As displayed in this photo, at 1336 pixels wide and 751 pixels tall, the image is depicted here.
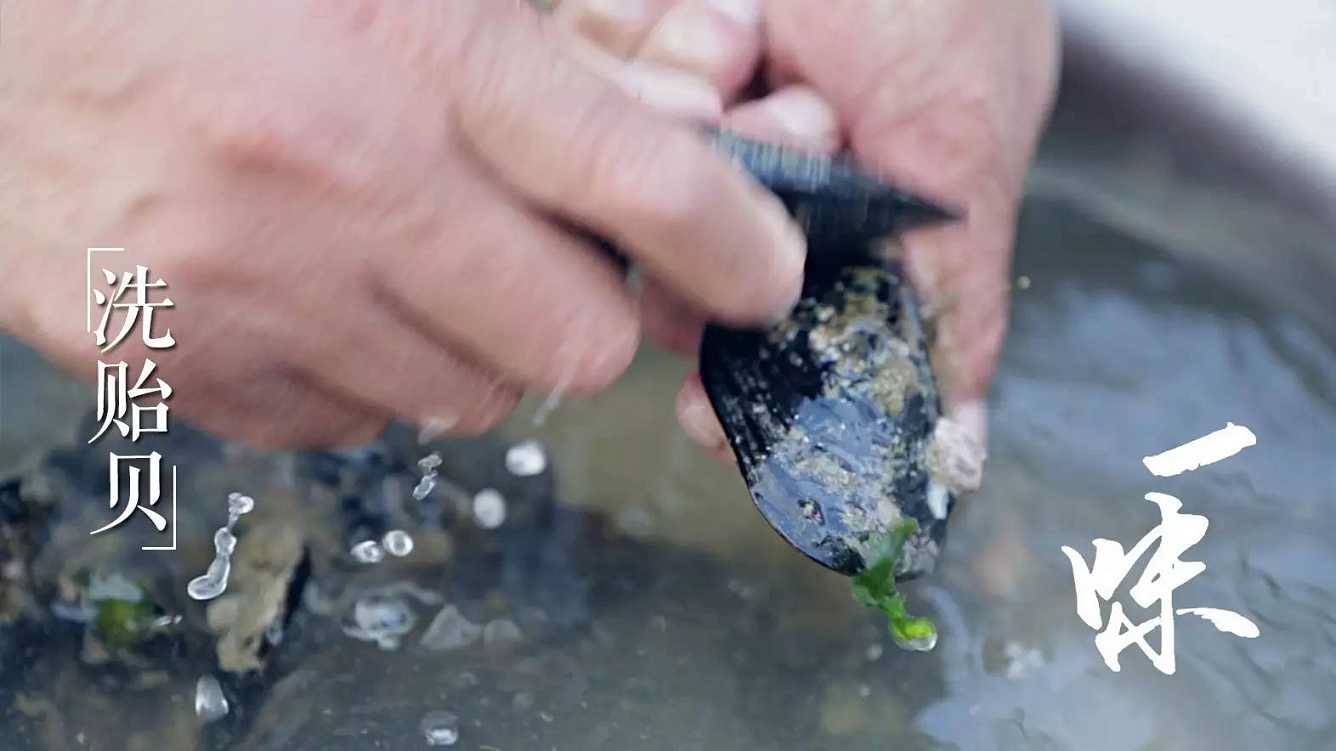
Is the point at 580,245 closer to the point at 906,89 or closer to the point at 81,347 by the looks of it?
the point at 81,347

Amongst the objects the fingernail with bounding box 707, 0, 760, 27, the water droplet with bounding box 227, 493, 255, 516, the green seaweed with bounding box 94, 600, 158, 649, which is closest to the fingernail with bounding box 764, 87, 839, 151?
the fingernail with bounding box 707, 0, 760, 27

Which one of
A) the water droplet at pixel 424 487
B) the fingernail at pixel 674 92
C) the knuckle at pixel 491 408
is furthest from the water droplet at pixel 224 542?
the fingernail at pixel 674 92

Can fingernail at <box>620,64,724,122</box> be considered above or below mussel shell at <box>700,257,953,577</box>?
above

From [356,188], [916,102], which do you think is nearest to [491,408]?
[356,188]

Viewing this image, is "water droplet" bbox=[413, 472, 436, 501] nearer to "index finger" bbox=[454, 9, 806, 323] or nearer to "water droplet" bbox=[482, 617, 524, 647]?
"water droplet" bbox=[482, 617, 524, 647]

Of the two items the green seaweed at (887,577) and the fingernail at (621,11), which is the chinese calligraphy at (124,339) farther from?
the fingernail at (621,11)

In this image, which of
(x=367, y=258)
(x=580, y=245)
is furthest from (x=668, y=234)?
(x=367, y=258)
